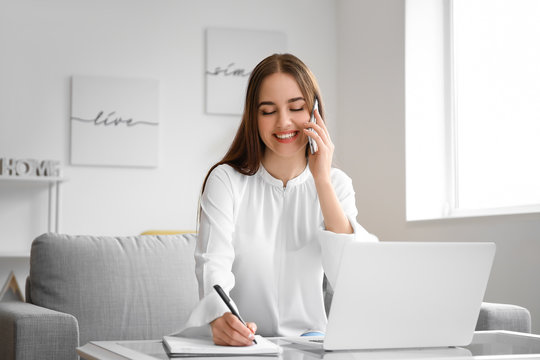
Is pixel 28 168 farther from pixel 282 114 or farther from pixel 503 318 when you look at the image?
pixel 503 318

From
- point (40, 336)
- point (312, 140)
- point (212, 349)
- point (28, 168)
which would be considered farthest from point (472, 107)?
point (212, 349)

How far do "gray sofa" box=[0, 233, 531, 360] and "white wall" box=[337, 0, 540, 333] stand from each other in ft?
2.92

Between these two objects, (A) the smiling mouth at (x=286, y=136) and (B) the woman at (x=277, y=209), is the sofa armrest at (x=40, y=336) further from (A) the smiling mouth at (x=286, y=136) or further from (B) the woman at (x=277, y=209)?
(A) the smiling mouth at (x=286, y=136)

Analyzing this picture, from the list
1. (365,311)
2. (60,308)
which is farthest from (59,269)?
(365,311)

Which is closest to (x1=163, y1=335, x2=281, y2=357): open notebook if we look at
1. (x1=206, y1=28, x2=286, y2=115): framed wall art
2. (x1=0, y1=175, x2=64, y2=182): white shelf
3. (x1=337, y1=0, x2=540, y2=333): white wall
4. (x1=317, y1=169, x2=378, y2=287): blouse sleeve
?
(x1=317, y1=169, x2=378, y2=287): blouse sleeve

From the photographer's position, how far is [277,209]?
1.71 meters

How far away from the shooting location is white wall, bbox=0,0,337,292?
402cm

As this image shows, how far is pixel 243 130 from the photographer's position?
1.74 meters

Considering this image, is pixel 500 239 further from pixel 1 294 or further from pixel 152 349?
pixel 1 294

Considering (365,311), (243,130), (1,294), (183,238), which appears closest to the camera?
(365,311)

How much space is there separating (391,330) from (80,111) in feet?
10.7

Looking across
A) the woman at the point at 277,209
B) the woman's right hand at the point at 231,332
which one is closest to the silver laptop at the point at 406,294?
the woman's right hand at the point at 231,332

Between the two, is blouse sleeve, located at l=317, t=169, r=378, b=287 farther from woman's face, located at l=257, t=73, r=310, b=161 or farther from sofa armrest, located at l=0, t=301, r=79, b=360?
sofa armrest, located at l=0, t=301, r=79, b=360

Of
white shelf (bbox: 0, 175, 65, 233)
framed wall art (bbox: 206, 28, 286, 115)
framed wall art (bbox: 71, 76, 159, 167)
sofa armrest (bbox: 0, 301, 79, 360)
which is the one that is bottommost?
sofa armrest (bbox: 0, 301, 79, 360)
